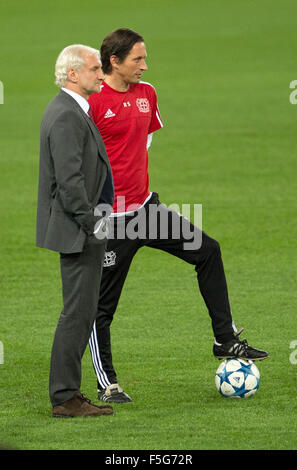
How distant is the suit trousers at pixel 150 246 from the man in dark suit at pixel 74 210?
67 centimetres

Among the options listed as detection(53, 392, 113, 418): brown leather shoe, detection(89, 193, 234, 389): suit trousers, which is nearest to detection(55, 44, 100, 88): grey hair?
detection(89, 193, 234, 389): suit trousers

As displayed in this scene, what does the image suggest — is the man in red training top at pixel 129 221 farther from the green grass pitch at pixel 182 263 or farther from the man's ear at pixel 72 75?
the man's ear at pixel 72 75

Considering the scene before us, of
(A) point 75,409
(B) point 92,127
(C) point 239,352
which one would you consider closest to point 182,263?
(C) point 239,352

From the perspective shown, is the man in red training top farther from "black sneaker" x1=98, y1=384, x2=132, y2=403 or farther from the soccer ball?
the soccer ball

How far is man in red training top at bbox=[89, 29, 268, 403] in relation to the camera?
27.1 feet

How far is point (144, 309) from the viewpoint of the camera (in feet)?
37.0

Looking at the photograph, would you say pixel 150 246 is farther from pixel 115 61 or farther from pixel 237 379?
pixel 115 61

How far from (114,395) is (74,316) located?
3.10 ft

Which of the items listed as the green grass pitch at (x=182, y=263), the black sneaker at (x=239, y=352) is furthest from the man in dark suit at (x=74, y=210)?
the black sneaker at (x=239, y=352)

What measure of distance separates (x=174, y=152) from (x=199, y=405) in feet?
45.9

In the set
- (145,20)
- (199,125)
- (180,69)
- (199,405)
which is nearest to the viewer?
(199,405)
